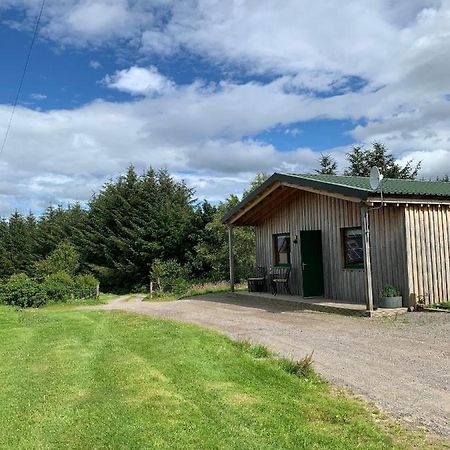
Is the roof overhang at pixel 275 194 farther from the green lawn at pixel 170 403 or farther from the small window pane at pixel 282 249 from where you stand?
the green lawn at pixel 170 403

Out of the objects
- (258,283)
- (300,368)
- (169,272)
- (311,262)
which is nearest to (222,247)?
(169,272)

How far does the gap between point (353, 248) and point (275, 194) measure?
3491 mm

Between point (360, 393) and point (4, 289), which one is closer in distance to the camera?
point (360, 393)

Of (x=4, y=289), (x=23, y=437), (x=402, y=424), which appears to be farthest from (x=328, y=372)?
(x=4, y=289)

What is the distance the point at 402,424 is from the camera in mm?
4406

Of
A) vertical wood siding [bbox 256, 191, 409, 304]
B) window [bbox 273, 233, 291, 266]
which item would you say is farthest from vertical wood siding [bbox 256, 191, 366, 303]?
window [bbox 273, 233, 291, 266]

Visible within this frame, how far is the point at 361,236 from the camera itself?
1301 cm

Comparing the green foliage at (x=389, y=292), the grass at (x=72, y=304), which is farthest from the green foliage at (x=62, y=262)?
the green foliage at (x=389, y=292)

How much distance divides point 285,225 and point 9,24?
31.7 ft

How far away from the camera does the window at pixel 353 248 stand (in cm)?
1318

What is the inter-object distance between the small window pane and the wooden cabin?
35 millimetres

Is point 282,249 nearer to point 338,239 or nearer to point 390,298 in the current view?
point 338,239

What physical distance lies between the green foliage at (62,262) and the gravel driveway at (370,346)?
68.8 ft

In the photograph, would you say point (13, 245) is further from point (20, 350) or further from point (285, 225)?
point (20, 350)
